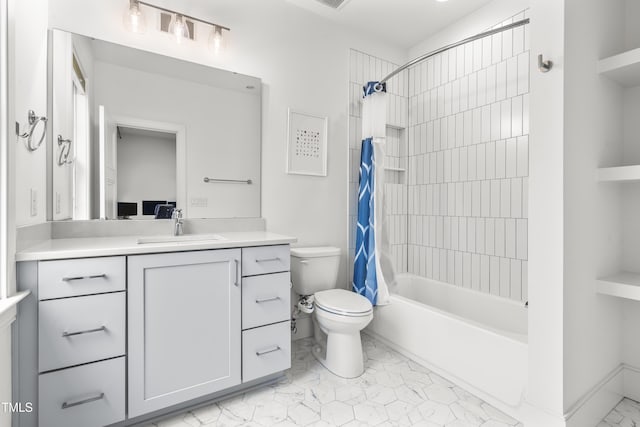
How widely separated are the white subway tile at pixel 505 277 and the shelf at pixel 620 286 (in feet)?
2.24

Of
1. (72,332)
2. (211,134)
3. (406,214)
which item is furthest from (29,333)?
(406,214)

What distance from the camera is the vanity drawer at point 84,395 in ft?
3.96

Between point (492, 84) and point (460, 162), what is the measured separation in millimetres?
592

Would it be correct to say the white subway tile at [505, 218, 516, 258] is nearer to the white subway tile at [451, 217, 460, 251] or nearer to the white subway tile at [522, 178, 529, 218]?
the white subway tile at [522, 178, 529, 218]

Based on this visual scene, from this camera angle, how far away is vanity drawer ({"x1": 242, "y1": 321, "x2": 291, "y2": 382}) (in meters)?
1.65

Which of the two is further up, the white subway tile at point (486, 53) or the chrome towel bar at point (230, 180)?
the white subway tile at point (486, 53)

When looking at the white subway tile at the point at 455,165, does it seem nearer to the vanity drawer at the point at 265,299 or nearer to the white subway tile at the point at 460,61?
the white subway tile at the point at 460,61

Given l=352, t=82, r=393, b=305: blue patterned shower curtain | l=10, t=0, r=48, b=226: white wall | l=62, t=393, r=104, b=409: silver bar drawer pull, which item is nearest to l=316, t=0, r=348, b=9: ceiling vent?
l=352, t=82, r=393, b=305: blue patterned shower curtain

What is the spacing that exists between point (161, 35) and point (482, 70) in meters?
2.23

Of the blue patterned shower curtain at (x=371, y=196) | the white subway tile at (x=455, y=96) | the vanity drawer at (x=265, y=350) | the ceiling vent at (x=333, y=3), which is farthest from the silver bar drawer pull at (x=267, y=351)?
the ceiling vent at (x=333, y=3)

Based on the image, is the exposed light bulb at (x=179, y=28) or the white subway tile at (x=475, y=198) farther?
the white subway tile at (x=475, y=198)

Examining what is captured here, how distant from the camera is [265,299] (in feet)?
5.62

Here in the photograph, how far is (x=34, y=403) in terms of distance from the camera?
1.19 metres

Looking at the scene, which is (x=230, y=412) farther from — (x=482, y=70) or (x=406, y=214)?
(x=482, y=70)
